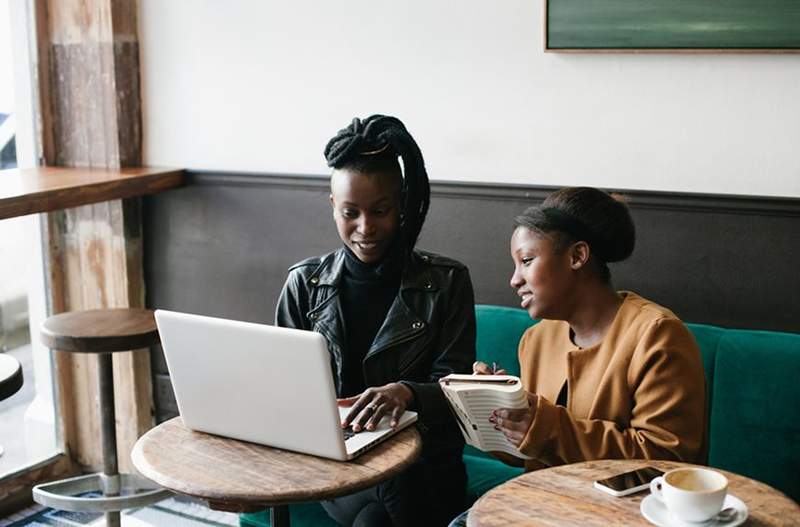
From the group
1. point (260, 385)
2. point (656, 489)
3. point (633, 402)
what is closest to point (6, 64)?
point (260, 385)

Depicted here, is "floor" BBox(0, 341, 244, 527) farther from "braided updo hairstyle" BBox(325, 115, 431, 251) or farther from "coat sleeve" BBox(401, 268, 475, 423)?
"braided updo hairstyle" BBox(325, 115, 431, 251)

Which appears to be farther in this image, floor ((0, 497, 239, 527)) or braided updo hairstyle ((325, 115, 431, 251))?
floor ((0, 497, 239, 527))

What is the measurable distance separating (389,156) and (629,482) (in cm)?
93

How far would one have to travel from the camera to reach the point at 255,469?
1.85 m

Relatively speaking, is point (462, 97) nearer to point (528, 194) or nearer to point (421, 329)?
point (528, 194)

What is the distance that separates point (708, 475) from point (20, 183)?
7.43 ft

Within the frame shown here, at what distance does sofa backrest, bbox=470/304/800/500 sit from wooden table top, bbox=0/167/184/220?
1.78 meters

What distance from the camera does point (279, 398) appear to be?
1881 millimetres

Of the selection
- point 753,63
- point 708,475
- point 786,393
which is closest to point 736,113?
point 753,63

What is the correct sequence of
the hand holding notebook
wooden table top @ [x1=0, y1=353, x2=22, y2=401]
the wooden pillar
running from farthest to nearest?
the wooden pillar, wooden table top @ [x1=0, y1=353, x2=22, y2=401], the hand holding notebook

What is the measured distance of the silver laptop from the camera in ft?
6.00

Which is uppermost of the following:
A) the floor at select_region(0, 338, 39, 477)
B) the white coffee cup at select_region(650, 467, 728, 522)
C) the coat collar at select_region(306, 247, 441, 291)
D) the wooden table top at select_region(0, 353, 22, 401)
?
the coat collar at select_region(306, 247, 441, 291)

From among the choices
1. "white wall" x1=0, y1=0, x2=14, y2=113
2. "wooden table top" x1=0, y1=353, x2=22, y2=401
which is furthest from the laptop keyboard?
"white wall" x1=0, y1=0, x2=14, y2=113

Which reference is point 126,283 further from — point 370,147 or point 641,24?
point 641,24
